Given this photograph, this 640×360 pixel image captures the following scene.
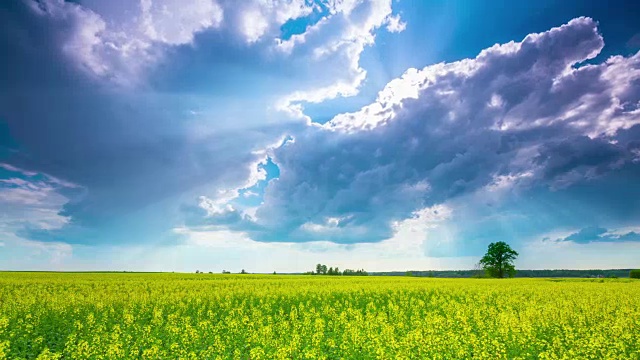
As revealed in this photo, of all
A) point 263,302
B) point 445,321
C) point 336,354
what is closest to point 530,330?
point 445,321

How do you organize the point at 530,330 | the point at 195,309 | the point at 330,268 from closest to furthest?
the point at 530,330, the point at 195,309, the point at 330,268

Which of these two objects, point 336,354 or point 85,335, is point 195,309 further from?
point 336,354

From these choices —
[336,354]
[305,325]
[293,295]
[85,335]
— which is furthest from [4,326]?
[293,295]

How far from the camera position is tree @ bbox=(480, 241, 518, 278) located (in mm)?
109363

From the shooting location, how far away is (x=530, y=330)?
50.8ft

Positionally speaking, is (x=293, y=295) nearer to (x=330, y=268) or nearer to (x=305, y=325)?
(x=305, y=325)

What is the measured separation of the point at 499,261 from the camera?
4365 inches

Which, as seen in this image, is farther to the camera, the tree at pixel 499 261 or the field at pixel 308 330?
the tree at pixel 499 261

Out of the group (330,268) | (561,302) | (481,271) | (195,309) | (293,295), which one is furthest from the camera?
(330,268)

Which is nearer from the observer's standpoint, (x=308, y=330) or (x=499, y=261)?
(x=308, y=330)

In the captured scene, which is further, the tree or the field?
the tree

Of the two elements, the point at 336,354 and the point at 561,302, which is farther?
the point at 561,302

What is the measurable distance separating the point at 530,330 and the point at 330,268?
121m

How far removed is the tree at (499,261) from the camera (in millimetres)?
109363
